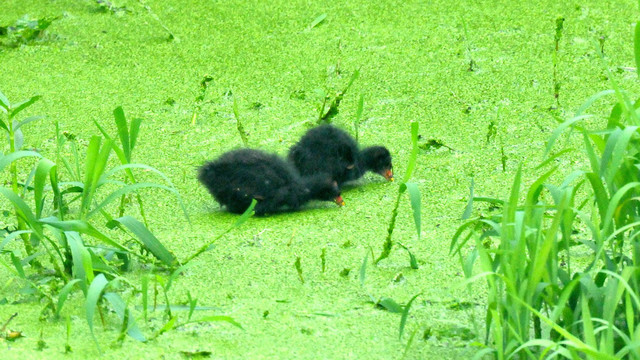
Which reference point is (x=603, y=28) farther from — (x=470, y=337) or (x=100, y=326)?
(x=100, y=326)

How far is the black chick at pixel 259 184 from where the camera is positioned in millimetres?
3156

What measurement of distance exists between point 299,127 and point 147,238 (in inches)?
62.5

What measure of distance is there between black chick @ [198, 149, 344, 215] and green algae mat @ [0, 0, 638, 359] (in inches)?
2.2

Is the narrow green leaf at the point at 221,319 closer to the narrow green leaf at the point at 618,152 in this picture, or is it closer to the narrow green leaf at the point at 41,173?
the narrow green leaf at the point at 41,173

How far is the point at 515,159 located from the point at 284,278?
1258 mm

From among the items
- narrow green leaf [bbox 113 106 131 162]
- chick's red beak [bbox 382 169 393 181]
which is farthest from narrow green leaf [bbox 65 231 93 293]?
chick's red beak [bbox 382 169 393 181]

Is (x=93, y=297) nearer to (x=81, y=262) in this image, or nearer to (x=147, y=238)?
(x=81, y=262)

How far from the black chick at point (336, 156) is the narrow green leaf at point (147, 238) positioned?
3.34 ft

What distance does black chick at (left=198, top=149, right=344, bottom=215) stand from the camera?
316 cm

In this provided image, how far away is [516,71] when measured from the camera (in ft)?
14.0

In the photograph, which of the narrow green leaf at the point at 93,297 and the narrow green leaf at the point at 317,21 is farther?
the narrow green leaf at the point at 317,21

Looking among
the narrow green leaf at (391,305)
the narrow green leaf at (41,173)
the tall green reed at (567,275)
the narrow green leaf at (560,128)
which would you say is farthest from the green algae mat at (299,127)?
the narrow green leaf at (560,128)

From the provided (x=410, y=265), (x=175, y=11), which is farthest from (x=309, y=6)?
(x=410, y=265)

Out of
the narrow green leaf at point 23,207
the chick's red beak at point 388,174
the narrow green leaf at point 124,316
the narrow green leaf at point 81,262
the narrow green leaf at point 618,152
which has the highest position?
the narrow green leaf at point 618,152
